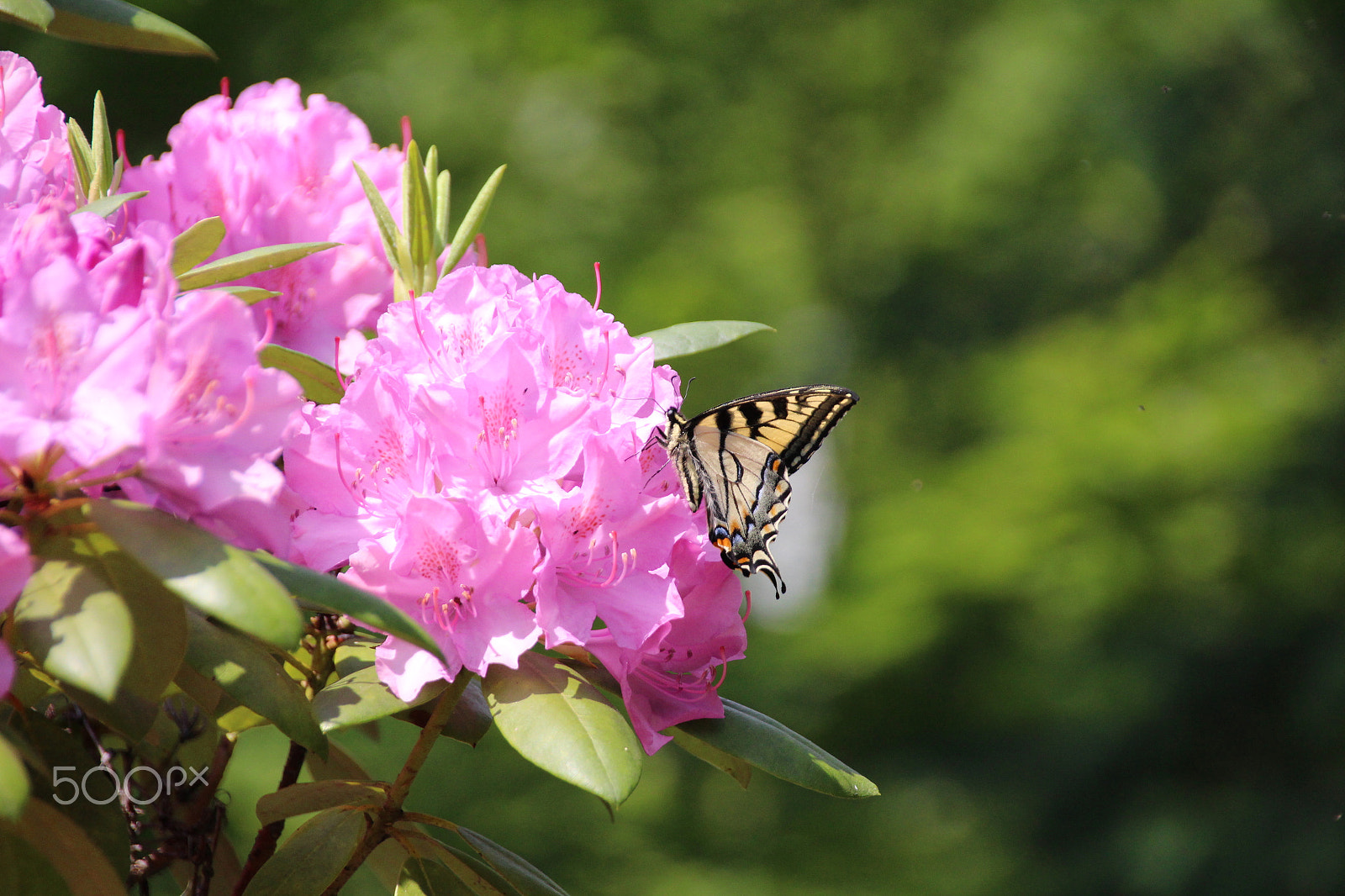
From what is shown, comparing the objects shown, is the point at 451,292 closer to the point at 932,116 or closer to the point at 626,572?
the point at 626,572

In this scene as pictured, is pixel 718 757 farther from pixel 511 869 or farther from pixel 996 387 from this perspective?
pixel 996 387

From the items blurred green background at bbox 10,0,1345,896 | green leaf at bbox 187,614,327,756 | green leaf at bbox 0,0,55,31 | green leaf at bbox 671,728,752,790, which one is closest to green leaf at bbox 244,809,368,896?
green leaf at bbox 187,614,327,756

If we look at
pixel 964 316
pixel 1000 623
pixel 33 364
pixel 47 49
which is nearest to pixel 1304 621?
pixel 1000 623

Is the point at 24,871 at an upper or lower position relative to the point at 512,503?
lower

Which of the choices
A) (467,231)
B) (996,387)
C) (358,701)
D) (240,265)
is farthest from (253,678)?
(996,387)

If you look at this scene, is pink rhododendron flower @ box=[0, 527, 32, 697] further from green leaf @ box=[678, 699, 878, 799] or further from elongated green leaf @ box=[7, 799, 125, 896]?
green leaf @ box=[678, 699, 878, 799]
